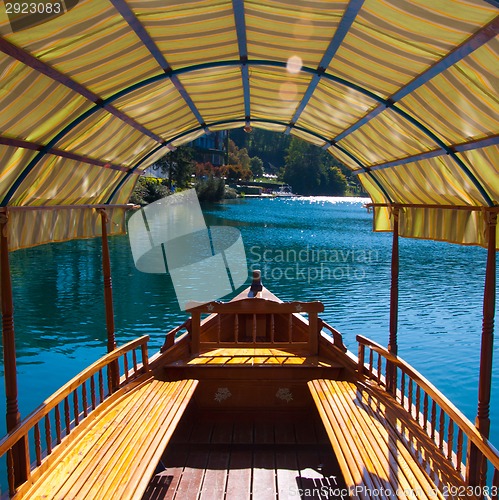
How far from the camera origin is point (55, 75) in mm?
4090

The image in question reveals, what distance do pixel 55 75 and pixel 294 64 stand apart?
8.01 feet

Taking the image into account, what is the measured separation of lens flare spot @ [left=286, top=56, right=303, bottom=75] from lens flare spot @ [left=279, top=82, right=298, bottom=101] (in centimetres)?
57

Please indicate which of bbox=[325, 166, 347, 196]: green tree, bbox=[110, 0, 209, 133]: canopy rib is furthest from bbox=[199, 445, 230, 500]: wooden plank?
bbox=[325, 166, 347, 196]: green tree

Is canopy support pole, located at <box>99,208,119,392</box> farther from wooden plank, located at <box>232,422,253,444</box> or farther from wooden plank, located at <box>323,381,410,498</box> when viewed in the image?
wooden plank, located at <box>323,381,410,498</box>

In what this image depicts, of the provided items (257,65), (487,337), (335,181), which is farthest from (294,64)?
(335,181)

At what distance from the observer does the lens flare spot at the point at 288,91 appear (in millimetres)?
6062

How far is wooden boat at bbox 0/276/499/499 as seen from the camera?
430 cm

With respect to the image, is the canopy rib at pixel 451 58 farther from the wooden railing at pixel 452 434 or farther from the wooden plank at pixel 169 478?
the wooden plank at pixel 169 478

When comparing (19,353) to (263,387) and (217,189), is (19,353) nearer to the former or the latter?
(263,387)

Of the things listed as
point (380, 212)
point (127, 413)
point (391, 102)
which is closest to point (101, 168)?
point (127, 413)

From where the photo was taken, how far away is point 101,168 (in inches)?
286

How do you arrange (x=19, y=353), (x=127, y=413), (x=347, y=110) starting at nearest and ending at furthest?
(x=127, y=413)
(x=347, y=110)
(x=19, y=353)

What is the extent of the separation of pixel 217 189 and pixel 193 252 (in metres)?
33.1

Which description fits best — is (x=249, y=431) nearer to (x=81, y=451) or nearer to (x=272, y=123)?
(x=81, y=451)
